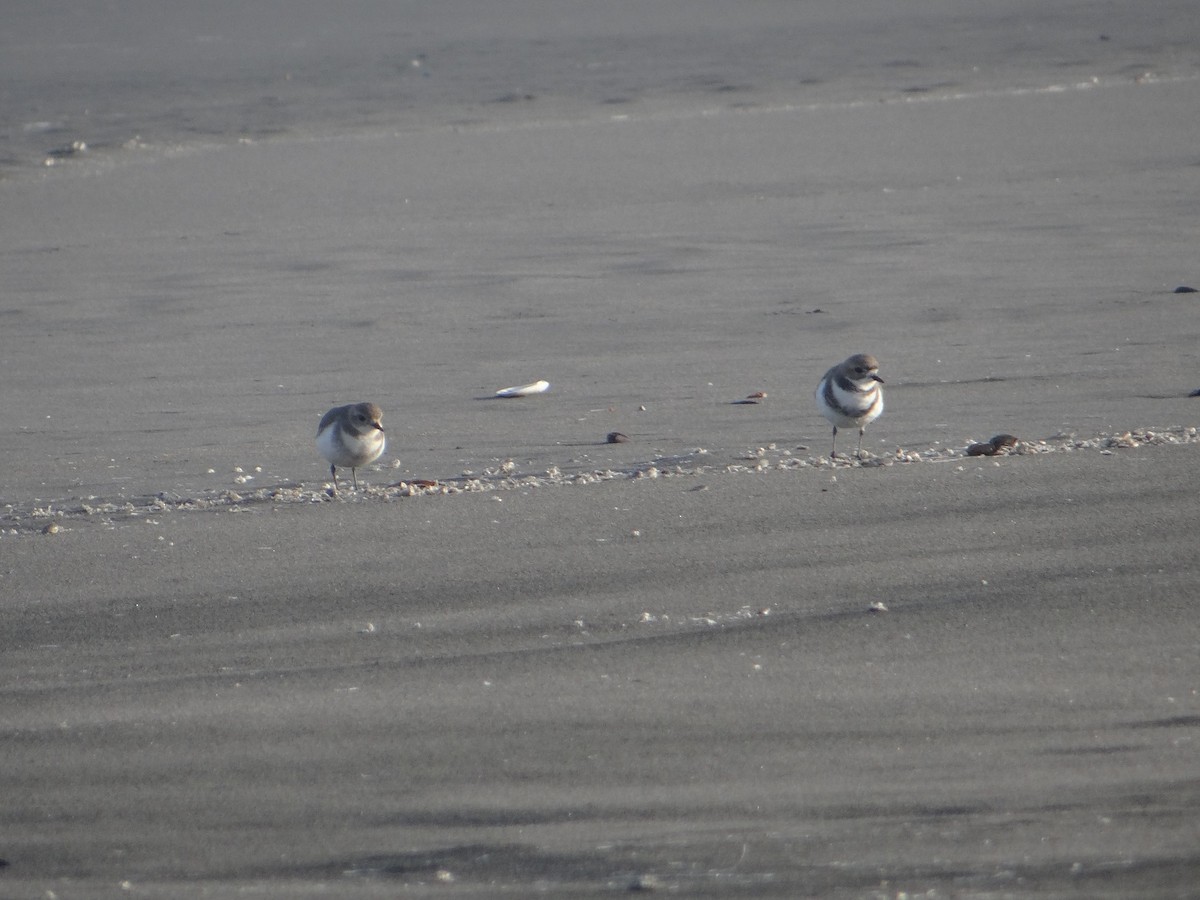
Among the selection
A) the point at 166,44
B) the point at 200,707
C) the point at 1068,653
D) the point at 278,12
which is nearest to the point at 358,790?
the point at 200,707

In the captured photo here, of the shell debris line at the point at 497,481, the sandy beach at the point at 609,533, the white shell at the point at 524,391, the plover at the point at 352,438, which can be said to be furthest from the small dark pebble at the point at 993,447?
the white shell at the point at 524,391

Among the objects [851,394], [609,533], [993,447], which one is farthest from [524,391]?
[609,533]

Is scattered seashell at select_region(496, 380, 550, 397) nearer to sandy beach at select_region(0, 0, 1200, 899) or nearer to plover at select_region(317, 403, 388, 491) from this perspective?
sandy beach at select_region(0, 0, 1200, 899)

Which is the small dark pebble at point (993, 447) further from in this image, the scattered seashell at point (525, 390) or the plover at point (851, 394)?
the scattered seashell at point (525, 390)

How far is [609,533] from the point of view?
5.11 metres

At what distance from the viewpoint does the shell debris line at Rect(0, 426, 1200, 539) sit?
579 cm

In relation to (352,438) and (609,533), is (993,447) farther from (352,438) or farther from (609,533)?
(352,438)

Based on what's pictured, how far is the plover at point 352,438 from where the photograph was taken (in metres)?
6.07

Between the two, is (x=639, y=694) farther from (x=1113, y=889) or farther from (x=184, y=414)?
(x=184, y=414)

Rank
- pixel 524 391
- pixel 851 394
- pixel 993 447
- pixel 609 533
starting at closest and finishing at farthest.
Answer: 1. pixel 609 533
2. pixel 993 447
3. pixel 851 394
4. pixel 524 391

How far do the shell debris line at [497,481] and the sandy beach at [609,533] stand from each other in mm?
36

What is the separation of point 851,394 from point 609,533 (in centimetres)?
166

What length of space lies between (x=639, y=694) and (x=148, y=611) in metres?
1.57

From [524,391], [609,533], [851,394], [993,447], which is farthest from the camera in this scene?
[524,391]
